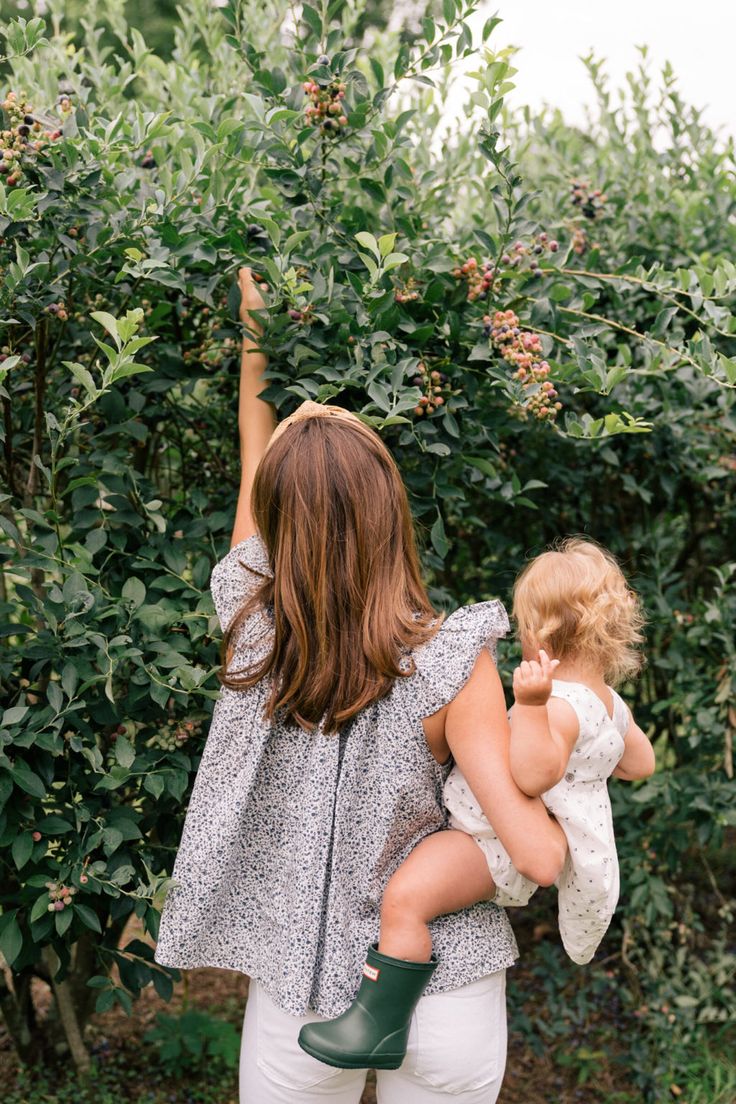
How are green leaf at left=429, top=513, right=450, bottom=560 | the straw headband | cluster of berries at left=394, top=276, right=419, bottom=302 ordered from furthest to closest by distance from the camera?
green leaf at left=429, top=513, right=450, bottom=560 → cluster of berries at left=394, top=276, right=419, bottom=302 → the straw headband

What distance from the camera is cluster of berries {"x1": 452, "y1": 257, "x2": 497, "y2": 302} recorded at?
2.25m

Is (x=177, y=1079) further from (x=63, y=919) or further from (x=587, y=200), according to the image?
(x=587, y=200)

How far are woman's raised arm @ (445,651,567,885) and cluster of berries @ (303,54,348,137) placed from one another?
1.20m

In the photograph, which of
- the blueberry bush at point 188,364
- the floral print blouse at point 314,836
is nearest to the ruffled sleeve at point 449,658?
the floral print blouse at point 314,836

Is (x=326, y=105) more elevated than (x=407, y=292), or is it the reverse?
(x=326, y=105)

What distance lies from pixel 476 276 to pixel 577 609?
2.60ft

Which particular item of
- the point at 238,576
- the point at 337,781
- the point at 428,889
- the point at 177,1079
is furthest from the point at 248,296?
the point at 177,1079

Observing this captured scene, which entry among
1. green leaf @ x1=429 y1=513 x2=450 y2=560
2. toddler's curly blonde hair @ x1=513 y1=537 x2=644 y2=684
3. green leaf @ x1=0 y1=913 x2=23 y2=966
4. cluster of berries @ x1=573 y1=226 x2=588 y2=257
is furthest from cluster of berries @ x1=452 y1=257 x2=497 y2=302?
green leaf @ x1=0 y1=913 x2=23 y2=966

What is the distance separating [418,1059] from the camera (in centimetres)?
173

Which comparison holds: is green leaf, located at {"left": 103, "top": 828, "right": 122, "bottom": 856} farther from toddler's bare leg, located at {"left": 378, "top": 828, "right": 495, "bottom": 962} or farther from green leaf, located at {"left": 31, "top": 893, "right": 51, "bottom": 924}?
toddler's bare leg, located at {"left": 378, "top": 828, "right": 495, "bottom": 962}

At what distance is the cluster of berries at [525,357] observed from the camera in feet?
7.03

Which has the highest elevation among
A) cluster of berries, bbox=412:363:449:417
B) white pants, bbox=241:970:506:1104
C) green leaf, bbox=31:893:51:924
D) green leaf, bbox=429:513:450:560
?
cluster of berries, bbox=412:363:449:417

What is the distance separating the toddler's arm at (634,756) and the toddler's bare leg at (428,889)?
455 mm

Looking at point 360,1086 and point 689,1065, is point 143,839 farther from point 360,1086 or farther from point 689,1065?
point 689,1065
